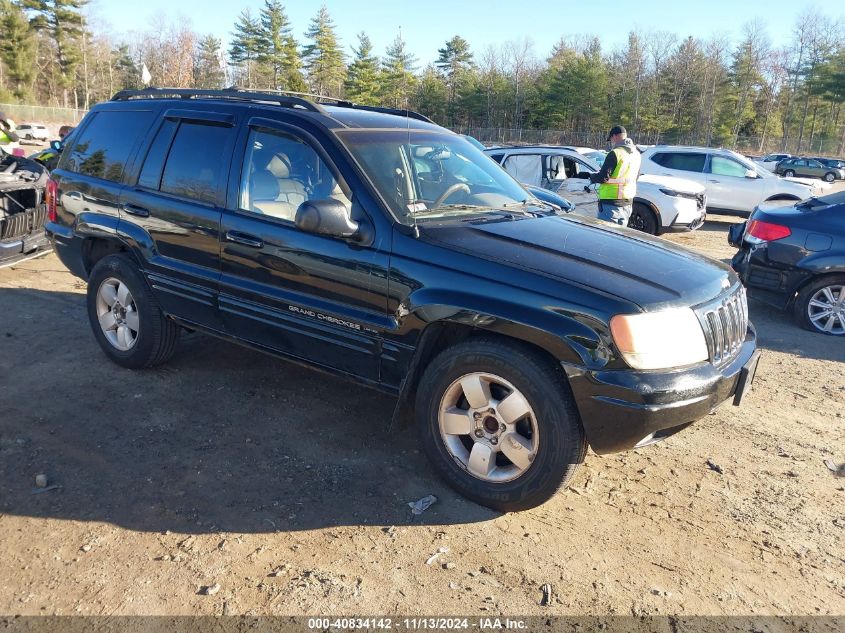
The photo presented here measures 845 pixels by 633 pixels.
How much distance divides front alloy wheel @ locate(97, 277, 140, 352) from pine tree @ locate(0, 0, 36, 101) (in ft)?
234

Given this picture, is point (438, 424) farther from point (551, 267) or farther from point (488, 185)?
point (488, 185)

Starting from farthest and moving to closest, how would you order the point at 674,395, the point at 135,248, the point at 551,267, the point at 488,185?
the point at 135,248 → the point at 488,185 → the point at 551,267 → the point at 674,395

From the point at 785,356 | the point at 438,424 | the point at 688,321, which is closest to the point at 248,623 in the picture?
the point at 438,424

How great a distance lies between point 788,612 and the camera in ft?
8.91

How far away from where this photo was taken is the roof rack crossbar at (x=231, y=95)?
13.6 ft

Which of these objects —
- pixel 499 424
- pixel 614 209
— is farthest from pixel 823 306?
pixel 499 424

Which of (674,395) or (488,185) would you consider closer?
(674,395)

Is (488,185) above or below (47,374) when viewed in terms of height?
above

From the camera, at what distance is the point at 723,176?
48.8 ft

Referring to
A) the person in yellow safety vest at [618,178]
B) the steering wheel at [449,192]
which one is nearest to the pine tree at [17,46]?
the person in yellow safety vest at [618,178]

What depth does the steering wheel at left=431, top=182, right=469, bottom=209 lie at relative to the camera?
12.6ft

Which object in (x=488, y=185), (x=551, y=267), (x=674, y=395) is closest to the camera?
(x=674, y=395)

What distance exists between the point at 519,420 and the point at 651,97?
7256 centimetres

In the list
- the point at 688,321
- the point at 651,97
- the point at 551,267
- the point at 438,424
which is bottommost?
the point at 438,424
